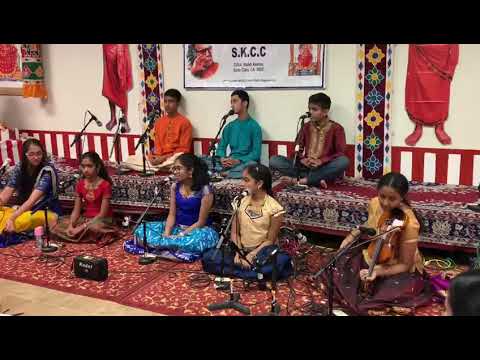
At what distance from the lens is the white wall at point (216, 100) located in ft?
15.4

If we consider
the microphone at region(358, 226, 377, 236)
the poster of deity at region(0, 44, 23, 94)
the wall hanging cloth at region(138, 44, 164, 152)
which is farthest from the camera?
the poster of deity at region(0, 44, 23, 94)

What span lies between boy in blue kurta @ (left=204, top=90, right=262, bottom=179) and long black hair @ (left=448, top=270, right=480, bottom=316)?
3.92 m

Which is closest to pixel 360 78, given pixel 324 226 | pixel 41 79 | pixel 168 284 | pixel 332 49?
pixel 332 49

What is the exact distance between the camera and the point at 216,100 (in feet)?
19.2

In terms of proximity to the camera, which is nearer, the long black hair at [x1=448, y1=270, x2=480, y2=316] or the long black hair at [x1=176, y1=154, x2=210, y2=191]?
the long black hair at [x1=448, y1=270, x2=480, y2=316]

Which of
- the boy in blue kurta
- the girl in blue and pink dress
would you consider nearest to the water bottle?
the girl in blue and pink dress

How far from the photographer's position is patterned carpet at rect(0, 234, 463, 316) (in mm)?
3486

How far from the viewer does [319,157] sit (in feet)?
16.3

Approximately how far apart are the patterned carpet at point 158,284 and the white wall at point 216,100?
1433 mm

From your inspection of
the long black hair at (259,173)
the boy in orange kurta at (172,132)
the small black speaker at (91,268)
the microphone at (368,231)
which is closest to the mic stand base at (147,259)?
the small black speaker at (91,268)

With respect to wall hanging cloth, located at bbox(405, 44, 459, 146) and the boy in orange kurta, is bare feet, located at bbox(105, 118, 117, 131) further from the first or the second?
wall hanging cloth, located at bbox(405, 44, 459, 146)

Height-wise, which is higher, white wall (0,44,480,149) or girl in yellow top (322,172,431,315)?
white wall (0,44,480,149)

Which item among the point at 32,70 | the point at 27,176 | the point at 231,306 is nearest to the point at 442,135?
the point at 231,306

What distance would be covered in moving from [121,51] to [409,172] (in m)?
3.67
